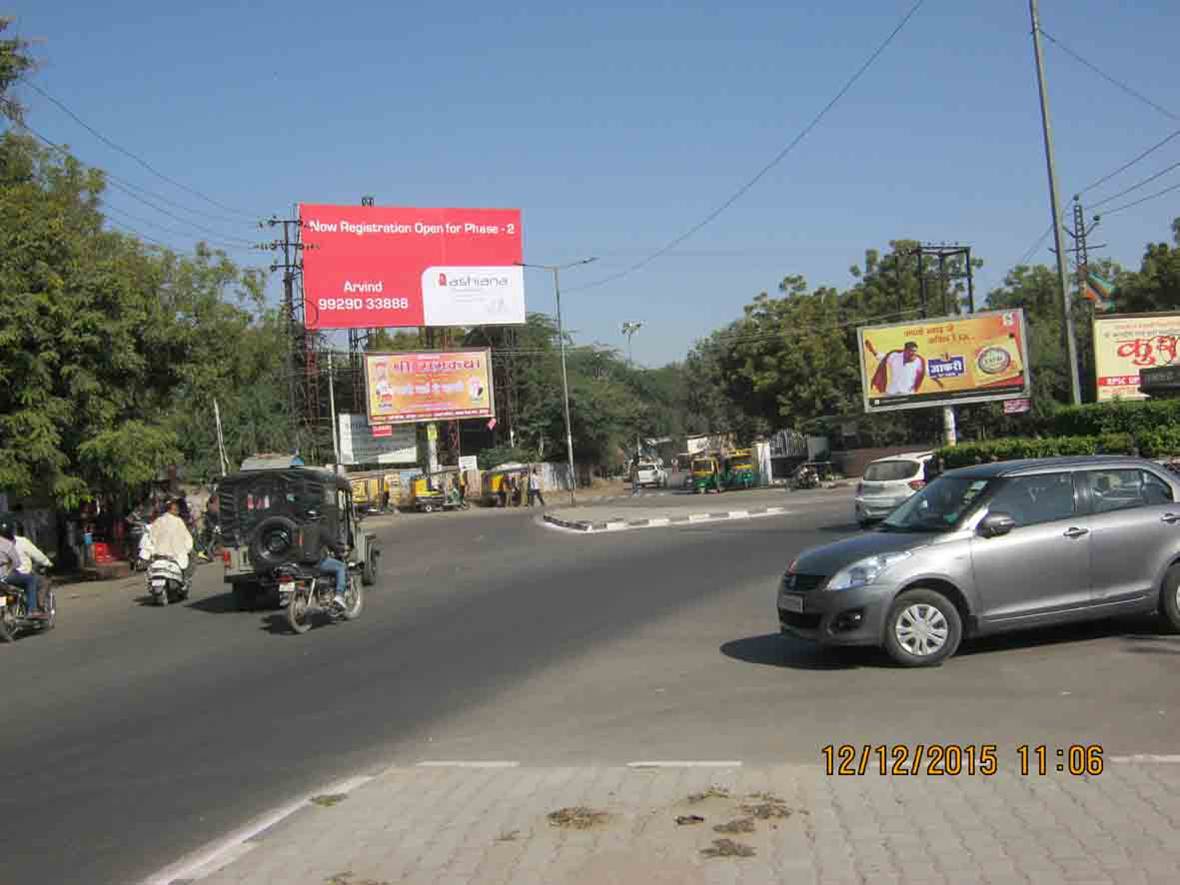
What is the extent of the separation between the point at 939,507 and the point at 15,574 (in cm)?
1187

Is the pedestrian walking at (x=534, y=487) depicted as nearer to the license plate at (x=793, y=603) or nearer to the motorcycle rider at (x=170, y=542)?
the motorcycle rider at (x=170, y=542)

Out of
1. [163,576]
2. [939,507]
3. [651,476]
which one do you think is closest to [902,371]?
[163,576]

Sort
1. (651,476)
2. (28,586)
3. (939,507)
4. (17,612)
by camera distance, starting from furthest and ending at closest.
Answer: (651,476)
(28,586)
(17,612)
(939,507)

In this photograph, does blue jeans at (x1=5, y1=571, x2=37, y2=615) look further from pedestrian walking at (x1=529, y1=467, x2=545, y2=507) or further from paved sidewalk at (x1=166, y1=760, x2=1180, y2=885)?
pedestrian walking at (x1=529, y1=467, x2=545, y2=507)

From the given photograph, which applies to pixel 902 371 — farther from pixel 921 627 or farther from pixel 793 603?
pixel 921 627

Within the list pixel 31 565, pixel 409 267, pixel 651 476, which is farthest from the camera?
pixel 651 476

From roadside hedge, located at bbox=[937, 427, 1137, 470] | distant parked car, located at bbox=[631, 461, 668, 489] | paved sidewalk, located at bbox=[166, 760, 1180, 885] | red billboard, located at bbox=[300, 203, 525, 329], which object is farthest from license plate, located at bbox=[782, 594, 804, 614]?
distant parked car, located at bbox=[631, 461, 668, 489]

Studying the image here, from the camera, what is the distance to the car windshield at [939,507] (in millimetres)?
8992

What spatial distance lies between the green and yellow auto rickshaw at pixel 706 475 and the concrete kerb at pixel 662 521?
2354cm

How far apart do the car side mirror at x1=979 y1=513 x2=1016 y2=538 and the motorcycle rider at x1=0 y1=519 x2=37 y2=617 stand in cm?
1224

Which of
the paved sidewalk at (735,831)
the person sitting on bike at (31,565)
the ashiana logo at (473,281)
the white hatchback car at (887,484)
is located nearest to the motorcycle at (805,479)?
the ashiana logo at (473,281)

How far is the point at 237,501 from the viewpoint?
55.9 feet

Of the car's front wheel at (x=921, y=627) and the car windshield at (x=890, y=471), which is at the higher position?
the car windshield at (x=890, y=471)

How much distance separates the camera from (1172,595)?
29.6ft
